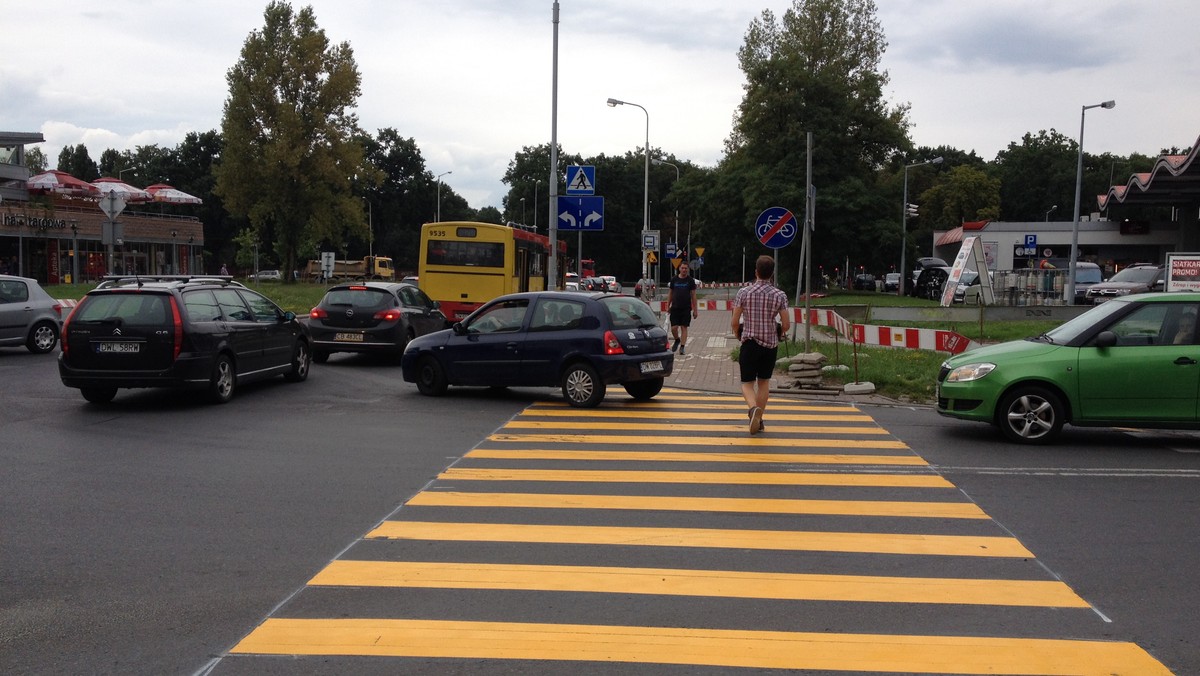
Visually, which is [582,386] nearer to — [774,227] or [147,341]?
[147,341]

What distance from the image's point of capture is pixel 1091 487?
869 centimetres

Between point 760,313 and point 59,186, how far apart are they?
50374mm

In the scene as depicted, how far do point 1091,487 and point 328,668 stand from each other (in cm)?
664

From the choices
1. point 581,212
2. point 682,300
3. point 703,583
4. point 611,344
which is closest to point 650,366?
point 611,344

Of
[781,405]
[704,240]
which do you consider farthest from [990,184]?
[781,405]

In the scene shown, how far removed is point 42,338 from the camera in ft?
69.5

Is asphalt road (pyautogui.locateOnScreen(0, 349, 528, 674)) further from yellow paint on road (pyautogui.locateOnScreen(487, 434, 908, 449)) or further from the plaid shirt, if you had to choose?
the plaid shirt

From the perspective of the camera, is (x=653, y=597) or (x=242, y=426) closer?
(x=653, y=597)

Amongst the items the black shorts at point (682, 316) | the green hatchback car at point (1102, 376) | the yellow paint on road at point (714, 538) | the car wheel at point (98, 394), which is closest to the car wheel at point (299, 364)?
the car wheel at point (98, 394)

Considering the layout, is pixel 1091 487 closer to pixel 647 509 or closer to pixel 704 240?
pixel 647 509

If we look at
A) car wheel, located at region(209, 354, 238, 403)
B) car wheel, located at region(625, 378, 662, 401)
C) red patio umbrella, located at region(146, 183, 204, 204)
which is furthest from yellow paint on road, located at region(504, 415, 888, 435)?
red patio umbrella, located at region(146, 183, 204, 204)

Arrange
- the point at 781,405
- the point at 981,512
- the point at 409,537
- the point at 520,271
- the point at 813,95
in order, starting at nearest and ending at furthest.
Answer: the point at 409,537 → the point at 981,512 → the point at 781,405 → the point at 520,271 → the point at 813,95

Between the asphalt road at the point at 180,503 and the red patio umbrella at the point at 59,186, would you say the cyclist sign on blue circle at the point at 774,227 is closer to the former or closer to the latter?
the asphalt road at the point at 180,503

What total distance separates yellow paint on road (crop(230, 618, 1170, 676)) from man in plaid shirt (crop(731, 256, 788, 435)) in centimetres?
634
